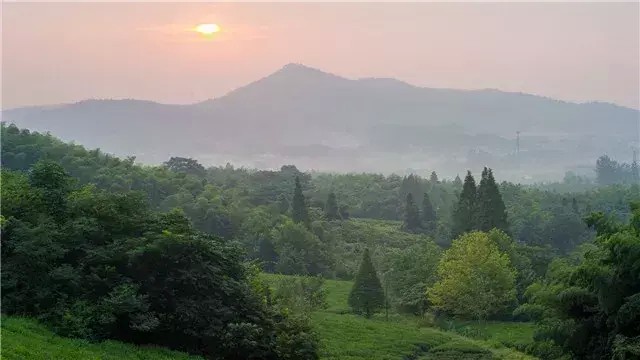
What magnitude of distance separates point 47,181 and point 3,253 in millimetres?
4924

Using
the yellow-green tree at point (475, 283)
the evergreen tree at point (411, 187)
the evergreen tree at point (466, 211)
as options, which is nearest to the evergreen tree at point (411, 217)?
the evergreen tree at point (411, 187)

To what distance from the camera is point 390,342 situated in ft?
128

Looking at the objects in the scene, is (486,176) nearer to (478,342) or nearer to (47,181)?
(478,342)

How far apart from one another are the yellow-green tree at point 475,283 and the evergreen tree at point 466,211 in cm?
1935

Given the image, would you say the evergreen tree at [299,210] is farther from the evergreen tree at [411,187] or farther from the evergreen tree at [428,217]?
the evergreen tree at [411,187]

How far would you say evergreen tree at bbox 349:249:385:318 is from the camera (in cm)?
5125

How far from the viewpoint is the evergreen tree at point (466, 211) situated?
69.2 metres

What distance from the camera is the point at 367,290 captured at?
51.3 m

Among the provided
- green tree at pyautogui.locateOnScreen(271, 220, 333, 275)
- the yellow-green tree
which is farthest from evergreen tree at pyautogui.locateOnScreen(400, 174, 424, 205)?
the yellow-green tree

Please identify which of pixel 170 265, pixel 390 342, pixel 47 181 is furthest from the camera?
pixel 390 342

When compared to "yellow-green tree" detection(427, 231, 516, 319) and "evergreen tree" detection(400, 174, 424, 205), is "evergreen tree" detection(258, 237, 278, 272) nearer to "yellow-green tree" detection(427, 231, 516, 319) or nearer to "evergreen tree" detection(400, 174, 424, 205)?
"yellow-green tree" detection(427, 231, 516, 319)

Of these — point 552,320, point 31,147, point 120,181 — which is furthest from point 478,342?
point 31,147

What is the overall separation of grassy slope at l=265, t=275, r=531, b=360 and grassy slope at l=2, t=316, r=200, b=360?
11505mm

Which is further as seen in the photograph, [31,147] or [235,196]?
[235,196]
